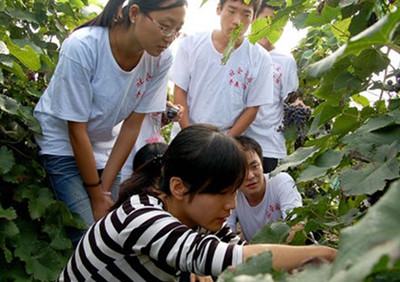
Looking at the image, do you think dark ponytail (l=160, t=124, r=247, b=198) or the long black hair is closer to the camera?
dark ponytail (l=160, t=124, r=247, b=198)

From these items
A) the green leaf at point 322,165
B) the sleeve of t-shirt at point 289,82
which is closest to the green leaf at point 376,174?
the green leaf at point 322,165

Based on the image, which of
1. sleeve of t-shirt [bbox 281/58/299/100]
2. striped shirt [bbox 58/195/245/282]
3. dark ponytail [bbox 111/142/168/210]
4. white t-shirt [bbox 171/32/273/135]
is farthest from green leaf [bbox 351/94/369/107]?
sleeve of t-shirt [bbox 281/58/299/100]

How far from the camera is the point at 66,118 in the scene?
220 centimetres

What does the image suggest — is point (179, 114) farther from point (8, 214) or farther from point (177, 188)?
point (177, 188)

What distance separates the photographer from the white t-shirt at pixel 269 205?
2465 millimetres

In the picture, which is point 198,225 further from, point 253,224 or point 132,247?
point 253,224

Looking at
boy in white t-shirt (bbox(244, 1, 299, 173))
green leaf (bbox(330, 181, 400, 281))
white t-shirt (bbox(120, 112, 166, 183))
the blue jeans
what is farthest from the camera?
boy in white t-shirt (bbox(244, 1, 299, 173))

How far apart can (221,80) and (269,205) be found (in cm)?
63

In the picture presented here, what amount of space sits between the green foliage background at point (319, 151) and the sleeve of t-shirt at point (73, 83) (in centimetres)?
14

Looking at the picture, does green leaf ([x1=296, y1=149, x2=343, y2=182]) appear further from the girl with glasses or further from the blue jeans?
the blue jeans

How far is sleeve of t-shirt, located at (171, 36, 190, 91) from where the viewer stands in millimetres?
2885

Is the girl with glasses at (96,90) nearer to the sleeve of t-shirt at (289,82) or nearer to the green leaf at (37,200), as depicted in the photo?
the green leaf at (37,200)

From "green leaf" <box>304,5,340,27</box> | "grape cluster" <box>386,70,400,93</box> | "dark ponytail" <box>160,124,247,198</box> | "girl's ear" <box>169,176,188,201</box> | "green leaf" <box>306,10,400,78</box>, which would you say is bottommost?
"girl's ear" <box>169,176,188,201</box>

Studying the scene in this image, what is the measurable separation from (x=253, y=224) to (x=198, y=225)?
1030 mm
